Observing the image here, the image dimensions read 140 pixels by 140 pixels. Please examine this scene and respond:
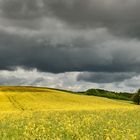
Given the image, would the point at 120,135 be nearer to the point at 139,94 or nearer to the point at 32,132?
the point at 32,132

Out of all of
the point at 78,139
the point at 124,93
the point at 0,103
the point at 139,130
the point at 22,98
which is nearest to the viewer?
the point at 78,139

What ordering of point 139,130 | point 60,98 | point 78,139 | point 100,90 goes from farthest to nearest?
1. point 100,90
2. point 60,98
3. point 139,130
4. point 78,139

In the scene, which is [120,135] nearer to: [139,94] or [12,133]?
[12,133]

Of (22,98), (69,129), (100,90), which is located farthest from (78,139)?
(100,90)

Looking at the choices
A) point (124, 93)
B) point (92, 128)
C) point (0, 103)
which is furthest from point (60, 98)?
point (124, 93)

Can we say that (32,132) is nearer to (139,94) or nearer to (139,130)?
(139,130)

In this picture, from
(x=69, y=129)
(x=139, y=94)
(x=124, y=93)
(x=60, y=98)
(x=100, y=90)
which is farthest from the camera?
(x=124, y=93)

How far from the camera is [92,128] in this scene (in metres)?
17.4

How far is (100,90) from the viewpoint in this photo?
153m

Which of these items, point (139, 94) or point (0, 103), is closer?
point (0, 103)

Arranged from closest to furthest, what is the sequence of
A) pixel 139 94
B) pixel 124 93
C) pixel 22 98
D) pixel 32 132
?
pixel 32 132 → pixel 22 98 → pixel 139 94 → pixel 124 93

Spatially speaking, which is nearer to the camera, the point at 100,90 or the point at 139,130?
the point at 139,130

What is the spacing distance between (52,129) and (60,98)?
6739 cm

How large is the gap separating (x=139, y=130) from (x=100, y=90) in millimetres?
136806
